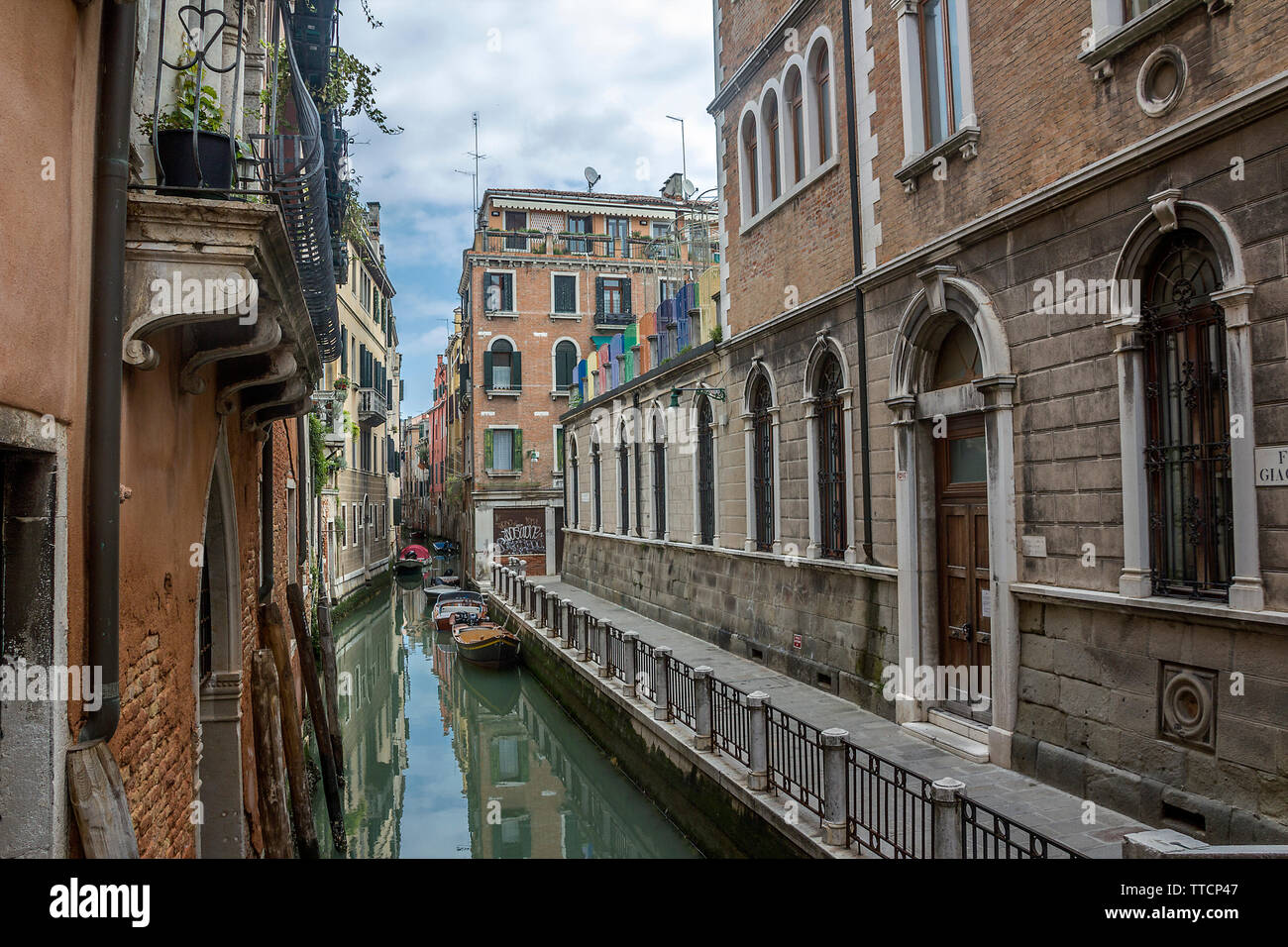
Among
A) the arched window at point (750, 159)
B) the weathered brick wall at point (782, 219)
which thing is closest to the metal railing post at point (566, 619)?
the weathered brick wall at point (782, 219)

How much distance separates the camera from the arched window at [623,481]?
66.1ft

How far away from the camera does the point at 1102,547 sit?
21.3 ft

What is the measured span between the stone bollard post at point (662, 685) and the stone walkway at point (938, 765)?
45.4 inches

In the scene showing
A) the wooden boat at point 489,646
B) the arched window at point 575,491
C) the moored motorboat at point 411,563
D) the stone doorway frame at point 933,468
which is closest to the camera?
the stone doorway frame at point 933,468

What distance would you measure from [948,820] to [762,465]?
8067 millimetres

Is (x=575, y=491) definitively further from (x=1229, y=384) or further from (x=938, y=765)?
(x=1229, y=384)

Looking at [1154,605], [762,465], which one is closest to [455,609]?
Result: [762,465]

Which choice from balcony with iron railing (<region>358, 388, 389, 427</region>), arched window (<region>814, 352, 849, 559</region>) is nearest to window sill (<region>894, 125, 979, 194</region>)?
arched window (<region>814, 352, 849, 559</region>)

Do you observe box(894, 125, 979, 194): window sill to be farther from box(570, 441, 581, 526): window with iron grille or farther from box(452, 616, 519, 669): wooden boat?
box(570, 441, 581, 526): window with iron grille

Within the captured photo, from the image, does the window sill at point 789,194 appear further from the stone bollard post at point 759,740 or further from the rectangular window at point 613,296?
the rectangular window at point 613,296

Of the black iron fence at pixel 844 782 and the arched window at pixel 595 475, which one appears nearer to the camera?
the black iron fence at pixel 844 782

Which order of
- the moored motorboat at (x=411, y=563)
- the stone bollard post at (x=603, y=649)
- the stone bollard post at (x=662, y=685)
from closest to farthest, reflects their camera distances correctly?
the stone bollard post at (x=662, y=685), the stone bollard post at (x=603, y=649), the moored motorboat at (x=411, y=563)

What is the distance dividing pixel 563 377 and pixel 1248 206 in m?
29.8

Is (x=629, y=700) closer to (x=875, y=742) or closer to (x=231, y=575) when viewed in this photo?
(x=875, y=742)
